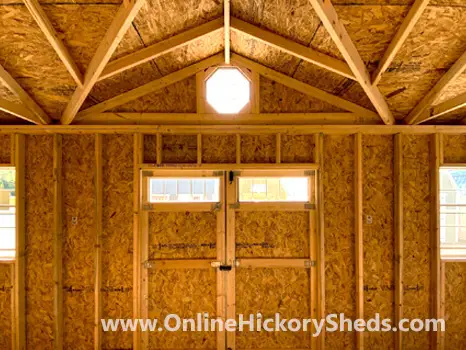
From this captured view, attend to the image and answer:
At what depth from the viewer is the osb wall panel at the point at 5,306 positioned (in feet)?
11.9

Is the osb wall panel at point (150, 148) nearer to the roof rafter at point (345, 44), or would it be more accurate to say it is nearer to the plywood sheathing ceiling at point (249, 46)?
the plywood sheathing ceiling at point (249, 46)

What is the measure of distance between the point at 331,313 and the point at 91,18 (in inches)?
167

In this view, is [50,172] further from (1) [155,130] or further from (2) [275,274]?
(2) [275,274]

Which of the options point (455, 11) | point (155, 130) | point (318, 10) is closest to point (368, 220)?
point (455, 11)

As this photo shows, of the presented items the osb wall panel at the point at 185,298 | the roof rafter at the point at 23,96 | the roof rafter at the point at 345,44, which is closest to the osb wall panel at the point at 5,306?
the osb wall panel at the point at 185,298

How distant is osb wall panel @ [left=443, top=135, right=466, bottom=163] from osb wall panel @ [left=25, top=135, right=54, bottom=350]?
5222 millimetres

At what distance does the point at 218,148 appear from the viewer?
146 inches

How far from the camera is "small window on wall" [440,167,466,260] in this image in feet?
12.6

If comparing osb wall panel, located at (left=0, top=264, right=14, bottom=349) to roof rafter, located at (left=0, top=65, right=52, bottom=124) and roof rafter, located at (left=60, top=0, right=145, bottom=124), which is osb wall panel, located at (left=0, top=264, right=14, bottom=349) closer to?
roof rafter, located at (left=0, top=65, right=52, bottom=124)

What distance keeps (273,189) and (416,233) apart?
1.98 meters

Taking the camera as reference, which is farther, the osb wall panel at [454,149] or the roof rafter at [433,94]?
the osb wall panel at [454,149]

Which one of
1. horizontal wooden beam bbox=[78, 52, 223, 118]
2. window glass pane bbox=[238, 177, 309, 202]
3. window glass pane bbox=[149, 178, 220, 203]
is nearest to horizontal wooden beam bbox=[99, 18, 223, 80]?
horizontal wooden beam bbox=[78, 52, 223, 118]

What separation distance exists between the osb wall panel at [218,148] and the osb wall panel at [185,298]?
4.87 feet

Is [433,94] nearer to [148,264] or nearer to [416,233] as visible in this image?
[416,233]
